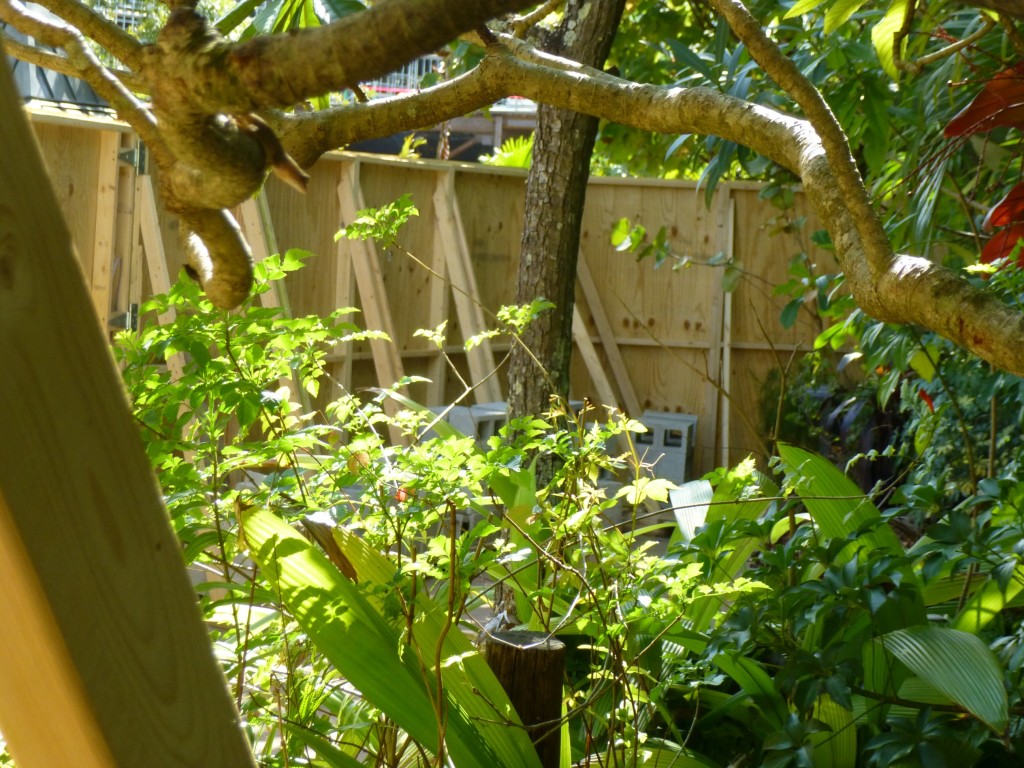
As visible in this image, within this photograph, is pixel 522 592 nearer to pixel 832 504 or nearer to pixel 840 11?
pixel 832 504

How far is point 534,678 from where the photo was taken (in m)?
1.45

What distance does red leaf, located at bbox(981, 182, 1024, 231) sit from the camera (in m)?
1.60

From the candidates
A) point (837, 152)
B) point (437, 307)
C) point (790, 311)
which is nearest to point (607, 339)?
point (437, 307)

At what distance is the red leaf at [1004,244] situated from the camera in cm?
164

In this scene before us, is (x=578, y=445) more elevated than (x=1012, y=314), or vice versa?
(x=1012, y=314)

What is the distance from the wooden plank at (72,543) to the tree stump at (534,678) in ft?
2.85

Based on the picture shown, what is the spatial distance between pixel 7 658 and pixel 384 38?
0.42m

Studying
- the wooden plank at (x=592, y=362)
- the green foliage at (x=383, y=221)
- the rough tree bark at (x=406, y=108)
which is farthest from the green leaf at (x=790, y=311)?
the wooden plank at (x=592, y=362)

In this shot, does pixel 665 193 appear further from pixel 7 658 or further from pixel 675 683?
pixel 7 658

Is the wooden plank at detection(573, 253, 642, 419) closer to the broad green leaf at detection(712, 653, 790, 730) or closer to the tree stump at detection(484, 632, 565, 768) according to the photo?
the broad green leaf at detection(712, 653, 790, 730)

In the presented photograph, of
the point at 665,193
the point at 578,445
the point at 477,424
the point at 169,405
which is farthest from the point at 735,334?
the point at 169,405

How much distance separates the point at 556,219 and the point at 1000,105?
1411 mm

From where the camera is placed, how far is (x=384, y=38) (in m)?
0.51

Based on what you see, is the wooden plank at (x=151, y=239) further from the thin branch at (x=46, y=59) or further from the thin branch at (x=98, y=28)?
the thin branch at (x=98, y=28)
